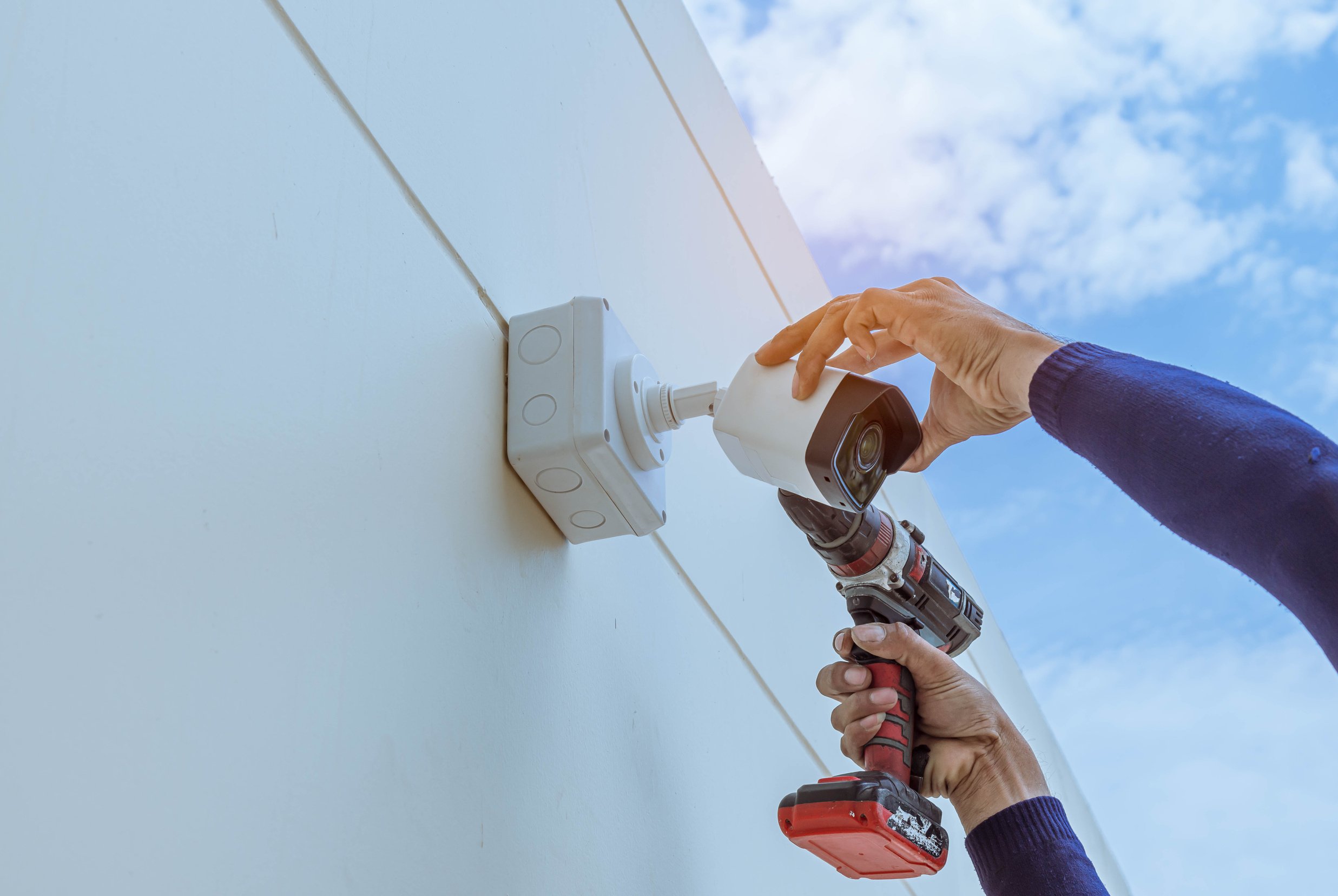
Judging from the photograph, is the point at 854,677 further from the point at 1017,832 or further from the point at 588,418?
the point at 588,418

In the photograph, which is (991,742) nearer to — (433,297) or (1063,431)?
(1063,431)

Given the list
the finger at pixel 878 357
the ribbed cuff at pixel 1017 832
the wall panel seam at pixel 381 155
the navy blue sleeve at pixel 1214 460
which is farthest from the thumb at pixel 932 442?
the wall panel seam at pixel 381 155

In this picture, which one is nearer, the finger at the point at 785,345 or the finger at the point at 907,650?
the finger at the point at 785,345

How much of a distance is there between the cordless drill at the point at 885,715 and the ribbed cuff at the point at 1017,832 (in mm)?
104

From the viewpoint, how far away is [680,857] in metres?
1.03

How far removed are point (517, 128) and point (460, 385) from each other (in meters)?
0.35

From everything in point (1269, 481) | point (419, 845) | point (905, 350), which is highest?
point (905, 350)

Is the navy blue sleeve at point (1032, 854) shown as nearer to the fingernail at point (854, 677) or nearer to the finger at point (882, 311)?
the fingernail at point (854, 677)

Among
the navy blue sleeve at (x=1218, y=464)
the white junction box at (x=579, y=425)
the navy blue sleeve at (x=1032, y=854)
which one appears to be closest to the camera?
the navy blue sleeve at (x=1218, y=464)

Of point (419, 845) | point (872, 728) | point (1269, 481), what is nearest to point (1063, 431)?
point (1269, 481)

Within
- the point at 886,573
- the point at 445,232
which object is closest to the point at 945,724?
the point at 886,573

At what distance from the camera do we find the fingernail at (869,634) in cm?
121

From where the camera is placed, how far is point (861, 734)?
120cm

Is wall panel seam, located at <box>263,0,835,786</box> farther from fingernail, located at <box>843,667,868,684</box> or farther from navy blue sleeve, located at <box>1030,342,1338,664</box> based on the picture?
navy blue sleeve, located at <box>1030,342,1338,664</box>
